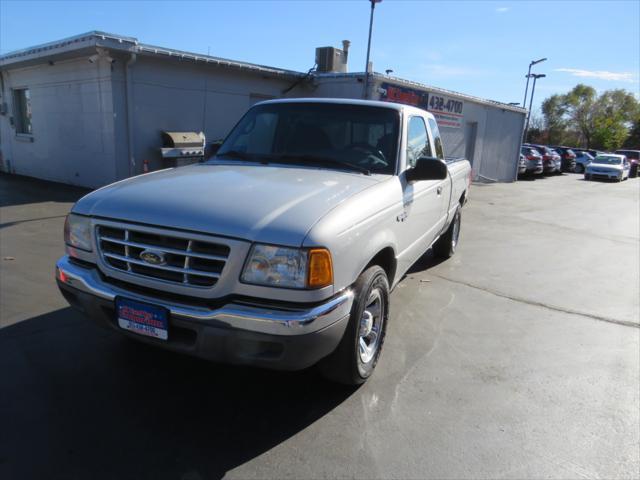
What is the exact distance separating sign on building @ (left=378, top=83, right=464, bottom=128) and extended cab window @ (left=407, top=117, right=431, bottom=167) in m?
9.77

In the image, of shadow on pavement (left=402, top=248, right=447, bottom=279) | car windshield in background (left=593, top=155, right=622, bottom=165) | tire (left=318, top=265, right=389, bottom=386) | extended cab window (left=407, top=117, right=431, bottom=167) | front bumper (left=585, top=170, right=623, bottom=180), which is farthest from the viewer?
car windshield in background (left=593, top=155, right=622, bottom=165)

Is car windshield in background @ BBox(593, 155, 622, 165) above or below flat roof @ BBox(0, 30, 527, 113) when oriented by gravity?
below

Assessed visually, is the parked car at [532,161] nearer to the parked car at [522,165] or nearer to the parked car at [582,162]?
the parked car at [522,165]

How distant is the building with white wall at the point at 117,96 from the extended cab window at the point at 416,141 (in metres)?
7.79

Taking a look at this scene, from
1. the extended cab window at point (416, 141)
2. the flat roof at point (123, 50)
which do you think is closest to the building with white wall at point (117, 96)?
the flat roof at point (123, 50)

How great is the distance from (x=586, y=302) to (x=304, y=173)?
4.14 meters

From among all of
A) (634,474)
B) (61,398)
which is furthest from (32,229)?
(634,474)

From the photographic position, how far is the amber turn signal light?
2.40m

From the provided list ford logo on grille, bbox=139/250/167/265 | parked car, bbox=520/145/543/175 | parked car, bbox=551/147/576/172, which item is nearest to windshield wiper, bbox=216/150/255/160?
ford logo on grille, bbox=139/250/167/265

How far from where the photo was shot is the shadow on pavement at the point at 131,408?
7.92ft

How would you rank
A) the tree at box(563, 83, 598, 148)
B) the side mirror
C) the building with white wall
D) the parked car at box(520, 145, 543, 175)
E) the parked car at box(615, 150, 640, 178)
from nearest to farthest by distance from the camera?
1. the side mirror
2. the building with white wall
3. the parked car at box(520, 145, 543, 175)
4. the parked car at box(615, 150, 640, 178)
5. the tree at box(563, 83, 598, 148)

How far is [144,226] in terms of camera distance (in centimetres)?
262

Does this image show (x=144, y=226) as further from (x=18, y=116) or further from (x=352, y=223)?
(x=18, y=116)

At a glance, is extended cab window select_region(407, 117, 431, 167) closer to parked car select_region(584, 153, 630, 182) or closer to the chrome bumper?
the chrome bumper
